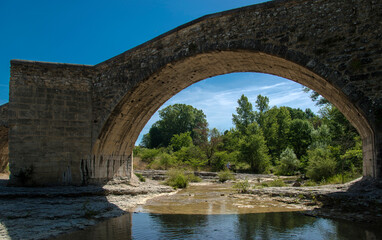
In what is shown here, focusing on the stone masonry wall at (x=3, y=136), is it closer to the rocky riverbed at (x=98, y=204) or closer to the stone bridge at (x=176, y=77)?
the stone bridge at (x=176, y=77)

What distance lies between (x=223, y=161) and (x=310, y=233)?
73.0 feet

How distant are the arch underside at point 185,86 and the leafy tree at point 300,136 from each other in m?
26.6

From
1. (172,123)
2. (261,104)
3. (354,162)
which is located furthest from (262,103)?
(354,162)

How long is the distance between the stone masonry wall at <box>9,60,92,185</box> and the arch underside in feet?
3.00

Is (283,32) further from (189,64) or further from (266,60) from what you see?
(189,64)

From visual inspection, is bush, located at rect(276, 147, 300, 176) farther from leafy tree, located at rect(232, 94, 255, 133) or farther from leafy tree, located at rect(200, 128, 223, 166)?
leafy tree, located at rect(232, 94, 255, 133)

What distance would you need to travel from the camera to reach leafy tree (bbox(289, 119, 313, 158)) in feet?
109

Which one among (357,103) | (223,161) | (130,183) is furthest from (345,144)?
(223,161)

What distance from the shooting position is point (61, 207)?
22.7 ft

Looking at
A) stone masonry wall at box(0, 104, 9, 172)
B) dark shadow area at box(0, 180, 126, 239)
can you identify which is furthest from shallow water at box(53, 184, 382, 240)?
stone masonry wall at box(0, 104, 9, 172)

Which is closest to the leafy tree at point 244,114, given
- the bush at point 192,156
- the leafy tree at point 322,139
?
the leafy tree at point 322,139

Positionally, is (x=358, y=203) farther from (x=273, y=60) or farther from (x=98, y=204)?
(x=98, y=204)

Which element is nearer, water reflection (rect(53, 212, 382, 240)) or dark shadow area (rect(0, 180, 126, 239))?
water reflection (rect(53, 212, 382, 240))

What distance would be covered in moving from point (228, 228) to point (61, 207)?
4.19 metres
